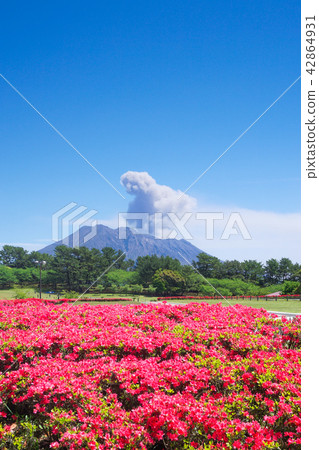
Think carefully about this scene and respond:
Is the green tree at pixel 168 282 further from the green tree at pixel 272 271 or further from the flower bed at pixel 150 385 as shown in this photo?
the flower bed at pixel 150 385

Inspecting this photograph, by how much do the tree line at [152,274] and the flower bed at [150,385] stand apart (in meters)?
36.4

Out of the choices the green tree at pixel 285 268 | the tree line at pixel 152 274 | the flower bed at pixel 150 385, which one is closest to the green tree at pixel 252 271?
the tree line at pixel 152 274

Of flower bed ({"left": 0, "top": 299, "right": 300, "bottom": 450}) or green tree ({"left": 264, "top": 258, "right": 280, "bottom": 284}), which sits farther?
green tree ({"left": 264, "top": 258, "right": 280, "bottom": 284})

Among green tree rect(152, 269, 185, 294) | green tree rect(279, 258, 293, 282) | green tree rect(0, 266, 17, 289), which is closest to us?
green tree rect(152, 269, 185, 294)

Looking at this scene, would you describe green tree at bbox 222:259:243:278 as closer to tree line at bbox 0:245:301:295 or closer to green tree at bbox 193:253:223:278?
tree line at bbox 0:245:301:295

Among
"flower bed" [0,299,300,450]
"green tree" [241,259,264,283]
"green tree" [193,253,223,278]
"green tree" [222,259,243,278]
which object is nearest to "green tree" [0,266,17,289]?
"green tree" [193,253,223,278]

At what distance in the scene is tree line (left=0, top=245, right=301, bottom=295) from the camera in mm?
43625

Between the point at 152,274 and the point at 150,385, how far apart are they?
1687 inches

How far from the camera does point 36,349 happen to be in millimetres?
5344

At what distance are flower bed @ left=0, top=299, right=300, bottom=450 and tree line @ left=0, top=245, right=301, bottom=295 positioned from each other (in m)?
36.4

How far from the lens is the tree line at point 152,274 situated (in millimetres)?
43625

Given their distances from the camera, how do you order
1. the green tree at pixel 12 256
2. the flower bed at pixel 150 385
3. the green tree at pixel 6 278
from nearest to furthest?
the flower bed at pixel 150 385 → the green tree at pixel 6 278 → the green tree at pixel 12 256
